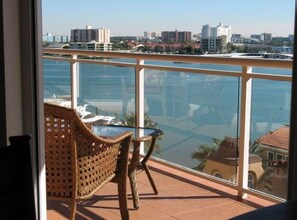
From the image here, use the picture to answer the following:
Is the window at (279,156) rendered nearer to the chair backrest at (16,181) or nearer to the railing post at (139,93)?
the railing post at (139,93)

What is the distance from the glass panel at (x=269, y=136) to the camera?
3535 millimetres

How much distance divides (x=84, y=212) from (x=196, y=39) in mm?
2390

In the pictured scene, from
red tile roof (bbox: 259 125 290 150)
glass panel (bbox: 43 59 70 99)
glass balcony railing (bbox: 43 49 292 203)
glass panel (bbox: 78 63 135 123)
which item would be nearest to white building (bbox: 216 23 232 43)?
glass balcony railing (bbox: 43 49 292 203)

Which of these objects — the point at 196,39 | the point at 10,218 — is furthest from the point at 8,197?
the point at 196,39

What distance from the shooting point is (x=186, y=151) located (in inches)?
176

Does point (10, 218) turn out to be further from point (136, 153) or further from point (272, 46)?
point (272, 46)

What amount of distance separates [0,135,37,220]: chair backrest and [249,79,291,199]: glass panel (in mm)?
Result: 2567

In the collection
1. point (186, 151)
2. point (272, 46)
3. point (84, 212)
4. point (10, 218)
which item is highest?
point (272, 46)

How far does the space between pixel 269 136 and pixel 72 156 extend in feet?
5.28

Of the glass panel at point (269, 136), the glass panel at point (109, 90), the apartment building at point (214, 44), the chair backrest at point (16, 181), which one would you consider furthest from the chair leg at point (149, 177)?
the chair backrest at point (16, 181)

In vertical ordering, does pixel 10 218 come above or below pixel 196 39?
below

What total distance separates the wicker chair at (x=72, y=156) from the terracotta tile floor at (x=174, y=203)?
52 cm

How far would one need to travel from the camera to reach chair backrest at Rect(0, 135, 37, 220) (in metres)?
1.13

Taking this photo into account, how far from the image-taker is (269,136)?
3.70 metres
